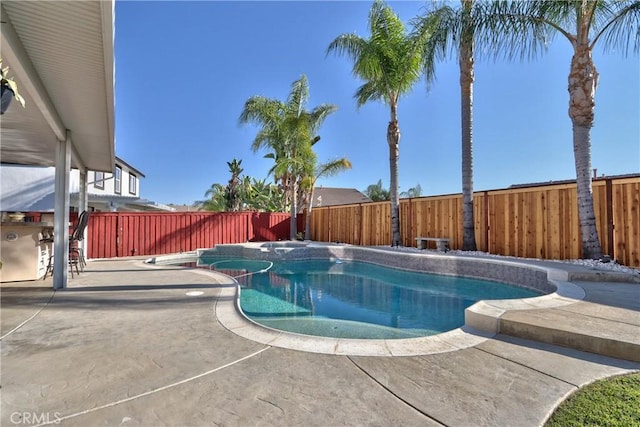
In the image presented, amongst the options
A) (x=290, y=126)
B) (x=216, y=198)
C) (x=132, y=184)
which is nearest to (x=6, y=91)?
(x=290, y=126)

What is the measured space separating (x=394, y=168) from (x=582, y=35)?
20.3 ft

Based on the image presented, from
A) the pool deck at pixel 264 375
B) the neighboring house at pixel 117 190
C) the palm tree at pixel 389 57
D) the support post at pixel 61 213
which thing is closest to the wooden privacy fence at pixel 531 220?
the palm tree at pixel 389 57

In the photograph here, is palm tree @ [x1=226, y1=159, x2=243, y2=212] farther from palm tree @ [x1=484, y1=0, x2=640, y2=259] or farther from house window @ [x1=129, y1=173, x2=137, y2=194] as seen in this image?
palm tree @ [x1=484, y1=0, x2=640, y2=259]

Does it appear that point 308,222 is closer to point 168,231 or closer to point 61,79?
point 168,231

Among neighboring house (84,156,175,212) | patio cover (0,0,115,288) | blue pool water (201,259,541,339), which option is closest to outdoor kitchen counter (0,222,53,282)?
patio cover (0,0,115,288)

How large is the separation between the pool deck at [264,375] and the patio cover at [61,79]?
114 inches

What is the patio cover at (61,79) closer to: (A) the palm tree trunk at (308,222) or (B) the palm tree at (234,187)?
(A) the palm tree trunk at (308,222)

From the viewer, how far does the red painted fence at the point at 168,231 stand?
11.4 m

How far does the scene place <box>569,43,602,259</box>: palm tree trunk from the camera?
260 inches

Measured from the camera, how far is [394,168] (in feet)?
37.5

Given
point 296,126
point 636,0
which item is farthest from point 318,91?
point 636,0

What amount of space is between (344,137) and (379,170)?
1060cm

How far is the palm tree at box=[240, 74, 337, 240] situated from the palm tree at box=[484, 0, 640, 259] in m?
9.04

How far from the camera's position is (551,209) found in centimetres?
782
